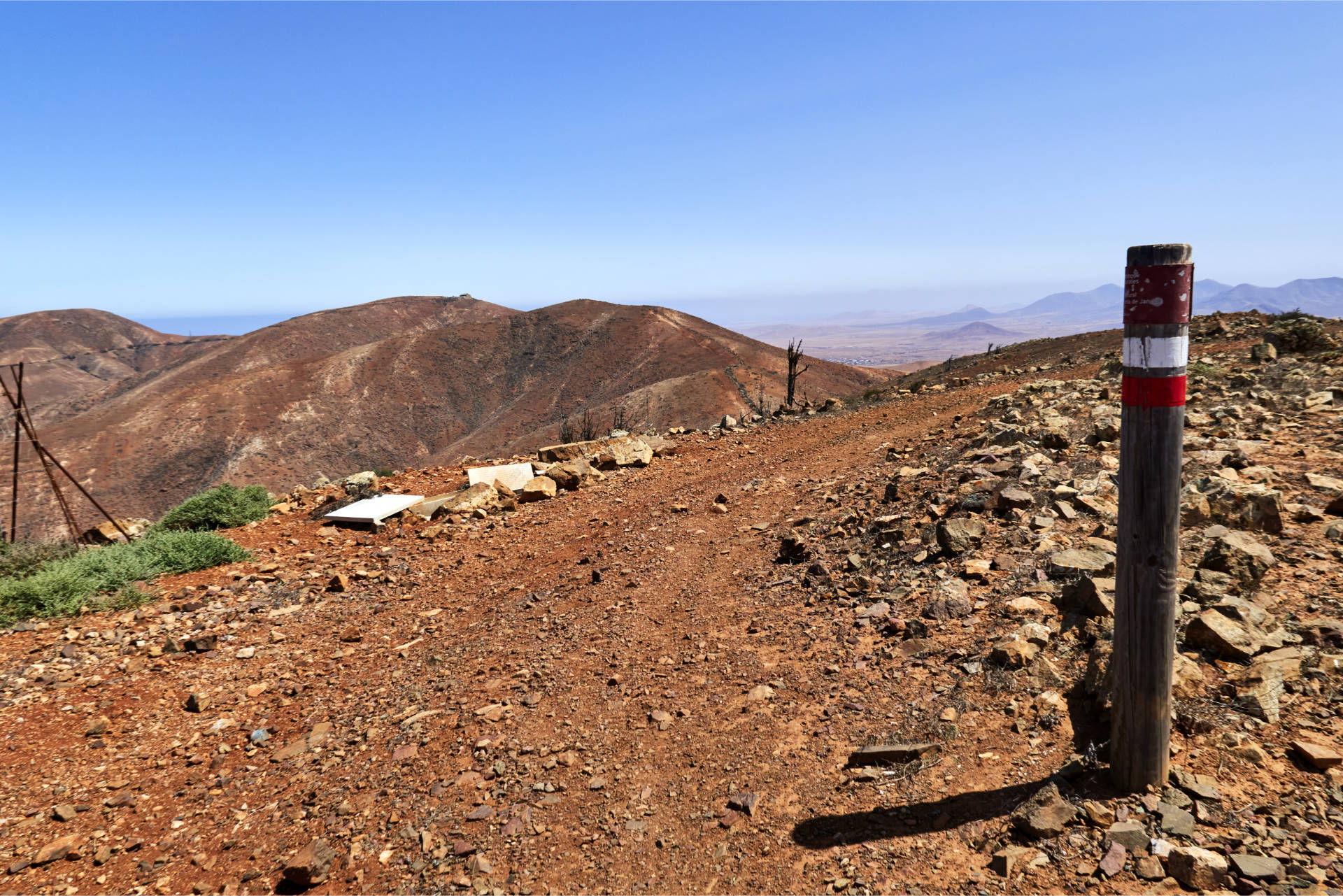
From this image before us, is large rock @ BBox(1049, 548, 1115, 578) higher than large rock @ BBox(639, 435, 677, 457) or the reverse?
higher

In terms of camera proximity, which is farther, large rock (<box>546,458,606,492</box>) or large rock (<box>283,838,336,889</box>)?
large rock (<box>546,458,606,492</box>)

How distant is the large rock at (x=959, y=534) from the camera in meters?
5.36

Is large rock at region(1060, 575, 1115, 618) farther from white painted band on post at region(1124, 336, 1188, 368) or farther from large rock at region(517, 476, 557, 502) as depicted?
large rock at region(517, 476, 557, 502)

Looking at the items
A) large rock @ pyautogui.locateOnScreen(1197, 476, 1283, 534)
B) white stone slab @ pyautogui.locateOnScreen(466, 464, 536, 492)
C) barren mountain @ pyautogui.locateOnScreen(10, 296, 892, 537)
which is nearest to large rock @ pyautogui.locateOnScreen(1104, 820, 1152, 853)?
large rock @ pyautogui.locateOnScreen(1197, 476, 1283, 534)

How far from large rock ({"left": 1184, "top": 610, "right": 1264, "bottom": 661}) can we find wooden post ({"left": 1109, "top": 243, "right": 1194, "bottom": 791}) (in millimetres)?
928

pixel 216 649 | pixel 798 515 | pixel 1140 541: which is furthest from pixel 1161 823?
pixel 216 649

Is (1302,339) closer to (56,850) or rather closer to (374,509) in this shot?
(374,509)

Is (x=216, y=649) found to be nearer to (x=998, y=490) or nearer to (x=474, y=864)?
(x=474, y=864)

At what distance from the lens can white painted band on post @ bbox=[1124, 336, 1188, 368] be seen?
2.65 meters

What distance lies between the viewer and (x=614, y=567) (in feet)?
23.3

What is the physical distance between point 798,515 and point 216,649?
590 cm

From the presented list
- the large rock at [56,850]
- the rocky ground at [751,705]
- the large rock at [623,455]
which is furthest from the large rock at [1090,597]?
the large rock at [623,455]

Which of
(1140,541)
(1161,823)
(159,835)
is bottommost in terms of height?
(159,835)

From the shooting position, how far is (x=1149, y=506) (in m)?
2.77
